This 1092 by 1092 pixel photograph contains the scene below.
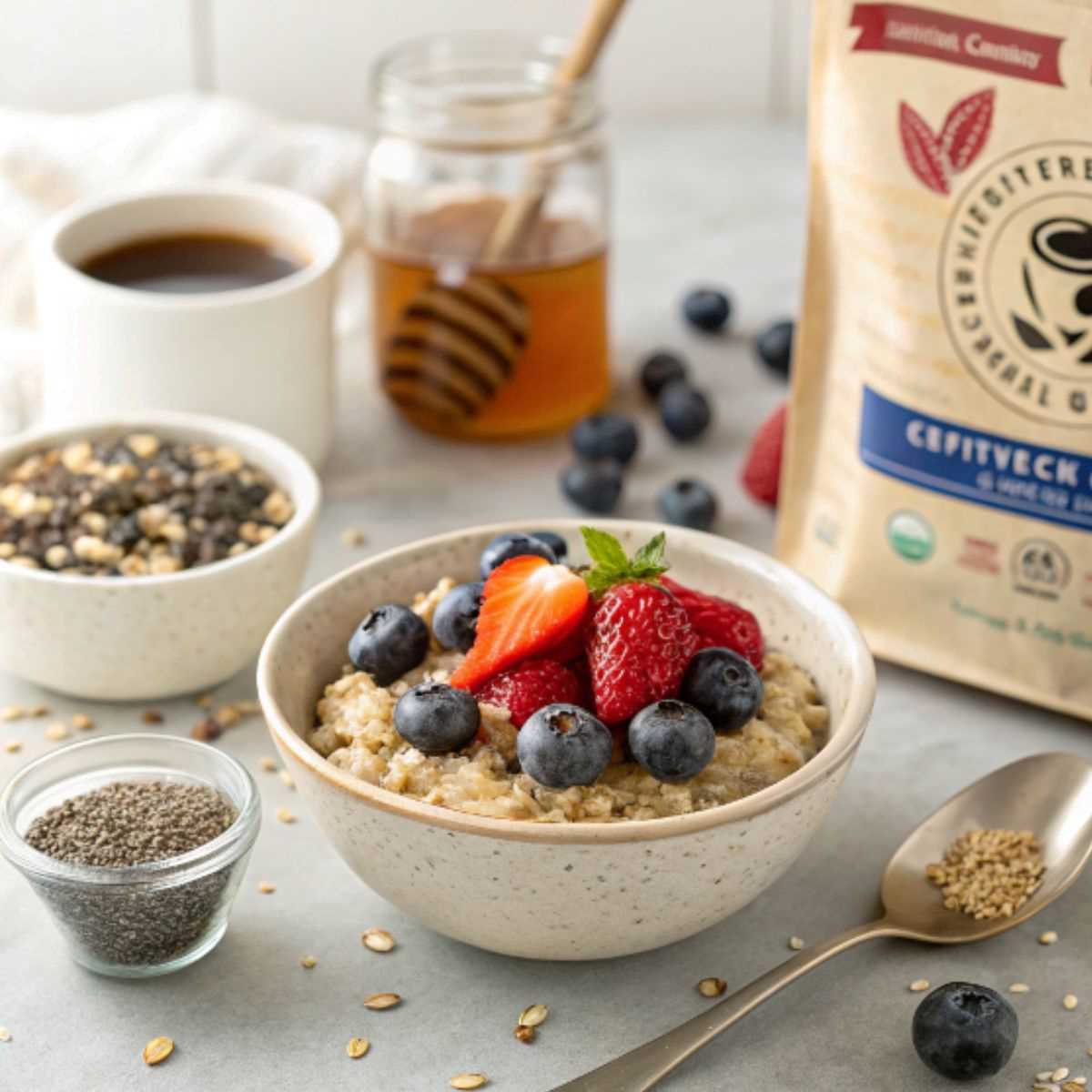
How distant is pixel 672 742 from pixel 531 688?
113 millimetres

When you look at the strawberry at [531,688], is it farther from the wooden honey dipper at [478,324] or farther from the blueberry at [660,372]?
the blueberry at [660,372]

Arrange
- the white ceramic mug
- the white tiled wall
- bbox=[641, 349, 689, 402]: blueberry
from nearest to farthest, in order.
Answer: the white ceramic mug < bbox=[641, 349, 689, 402]: blueberry < the white tiled wall

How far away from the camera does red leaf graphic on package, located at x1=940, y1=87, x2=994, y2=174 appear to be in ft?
4.48

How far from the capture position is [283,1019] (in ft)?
3.84

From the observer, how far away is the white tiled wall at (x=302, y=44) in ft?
10.0

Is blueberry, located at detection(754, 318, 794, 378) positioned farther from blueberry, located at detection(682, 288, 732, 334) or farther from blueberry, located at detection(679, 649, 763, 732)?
blueberry, located at detection(679, 649, 763, 732)

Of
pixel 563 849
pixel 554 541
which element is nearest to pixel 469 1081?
pixel 563 849

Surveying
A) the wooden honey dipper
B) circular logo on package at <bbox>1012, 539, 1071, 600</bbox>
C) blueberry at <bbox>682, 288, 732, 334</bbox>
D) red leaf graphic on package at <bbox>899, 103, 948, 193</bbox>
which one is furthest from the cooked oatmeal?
blueberry at <bbox>682, 288, 732, 334</bbox>

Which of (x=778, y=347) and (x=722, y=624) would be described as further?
(x=778, y=347)

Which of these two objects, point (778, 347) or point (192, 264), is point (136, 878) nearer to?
point (192, 264)

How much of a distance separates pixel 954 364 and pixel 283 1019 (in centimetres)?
75

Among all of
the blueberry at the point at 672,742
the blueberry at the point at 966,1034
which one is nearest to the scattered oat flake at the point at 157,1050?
the blueberry at the point at 672,742

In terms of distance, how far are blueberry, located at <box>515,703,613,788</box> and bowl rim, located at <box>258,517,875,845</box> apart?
1.4 inches

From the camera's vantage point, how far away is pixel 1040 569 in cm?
149
